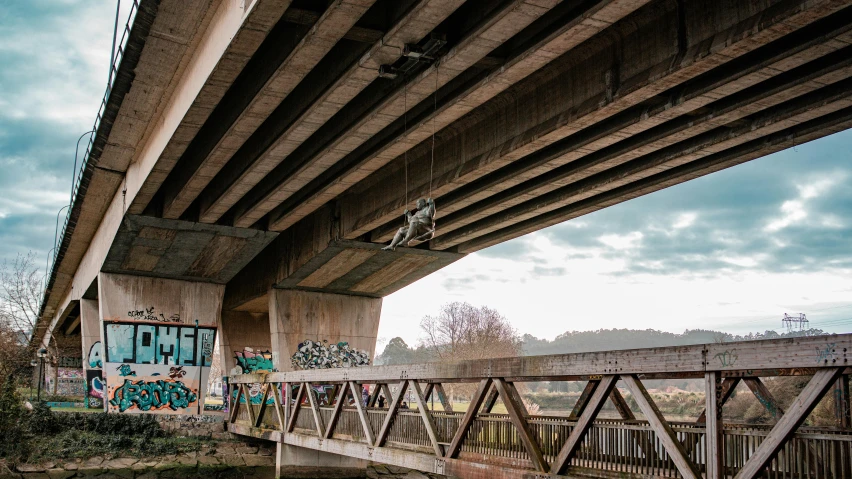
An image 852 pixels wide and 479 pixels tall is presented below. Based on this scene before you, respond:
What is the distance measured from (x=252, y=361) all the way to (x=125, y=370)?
952 centimetres

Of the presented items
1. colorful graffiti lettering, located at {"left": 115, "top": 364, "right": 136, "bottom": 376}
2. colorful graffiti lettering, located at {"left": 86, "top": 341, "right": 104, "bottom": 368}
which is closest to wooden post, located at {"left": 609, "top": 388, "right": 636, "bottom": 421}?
colorful graffiti lettering, located at {"left": 115, "top": 364, "right": 136, "bottom": 376}

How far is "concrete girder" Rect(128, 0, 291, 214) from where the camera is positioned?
12.8m

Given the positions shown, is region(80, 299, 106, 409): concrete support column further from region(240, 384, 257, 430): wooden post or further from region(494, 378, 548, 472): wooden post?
region(494, 378, 548, 472): wooden post

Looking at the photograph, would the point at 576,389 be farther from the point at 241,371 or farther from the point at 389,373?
the point at 389,373

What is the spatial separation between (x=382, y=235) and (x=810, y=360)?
20.0 meters

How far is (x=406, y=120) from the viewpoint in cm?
1738

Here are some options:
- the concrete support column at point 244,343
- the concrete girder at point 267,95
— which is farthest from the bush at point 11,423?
the concrete support column at point 244,343

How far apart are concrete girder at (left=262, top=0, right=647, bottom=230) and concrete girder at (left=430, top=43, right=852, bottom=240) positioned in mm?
2795

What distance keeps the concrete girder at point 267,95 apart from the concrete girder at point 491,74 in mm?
1917

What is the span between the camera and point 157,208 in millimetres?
26219

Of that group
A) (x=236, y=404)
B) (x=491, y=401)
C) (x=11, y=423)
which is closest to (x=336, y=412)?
(x=491, y=401)

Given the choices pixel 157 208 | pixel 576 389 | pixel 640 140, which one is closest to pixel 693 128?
pixel 640 140

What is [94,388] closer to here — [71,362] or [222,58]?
[222,58]

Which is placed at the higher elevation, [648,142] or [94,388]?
[648,142]
